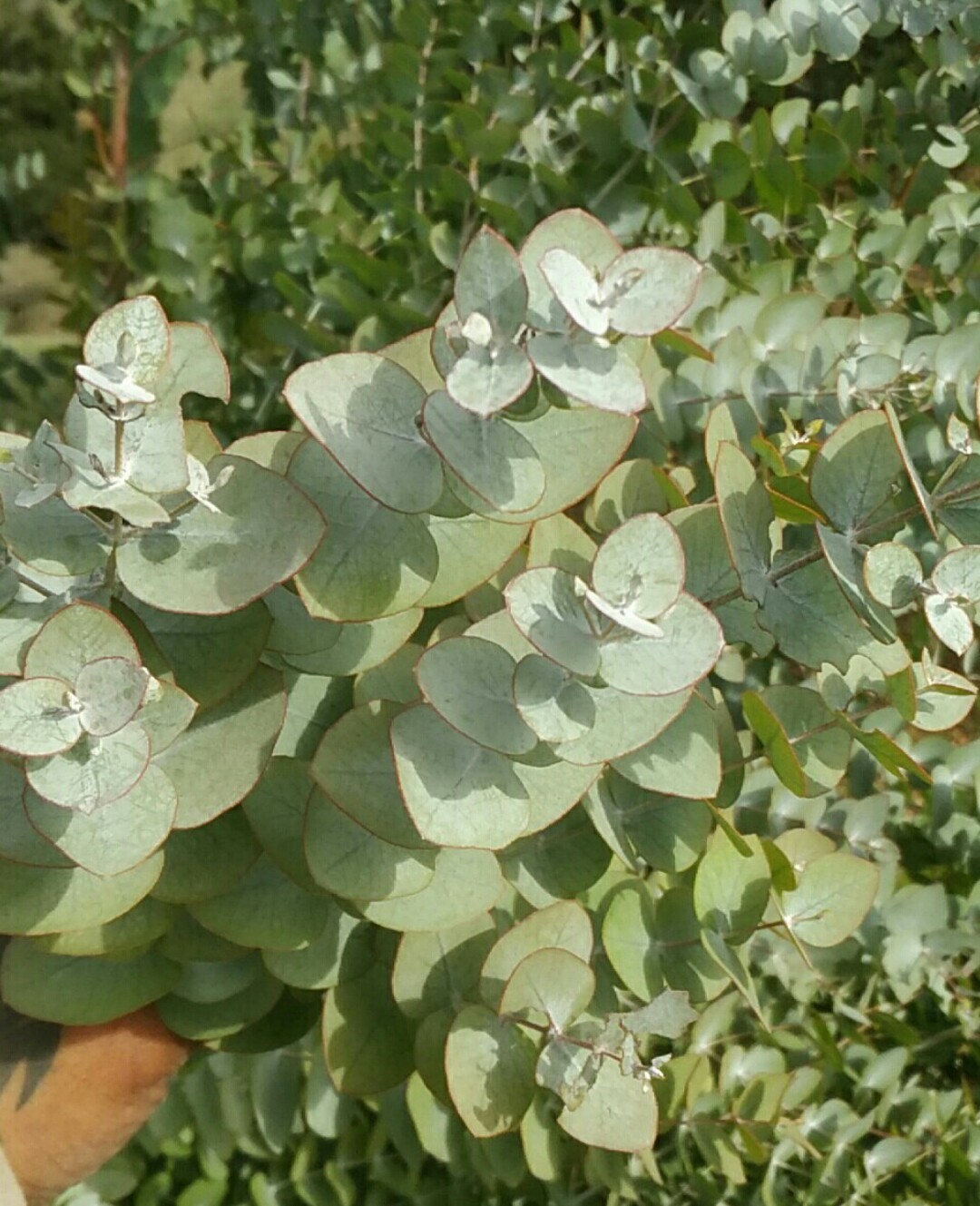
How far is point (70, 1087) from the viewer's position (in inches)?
28.4

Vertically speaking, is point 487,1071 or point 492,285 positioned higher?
point 492,285

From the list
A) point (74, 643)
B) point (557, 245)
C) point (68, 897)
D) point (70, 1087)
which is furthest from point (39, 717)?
point (70, 1087)

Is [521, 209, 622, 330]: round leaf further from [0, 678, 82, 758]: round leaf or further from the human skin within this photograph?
the human skin

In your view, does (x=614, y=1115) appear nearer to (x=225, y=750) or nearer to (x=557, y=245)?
(x=225, y=750)

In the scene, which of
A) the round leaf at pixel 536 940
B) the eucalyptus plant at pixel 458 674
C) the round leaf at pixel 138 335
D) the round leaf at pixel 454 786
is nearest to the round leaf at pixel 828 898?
the eucalyptus plant at pixel 458 674

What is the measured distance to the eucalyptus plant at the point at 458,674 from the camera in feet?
1.36

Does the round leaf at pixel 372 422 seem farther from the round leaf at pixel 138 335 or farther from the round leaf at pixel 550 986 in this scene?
the round leaf at pixel 550 986

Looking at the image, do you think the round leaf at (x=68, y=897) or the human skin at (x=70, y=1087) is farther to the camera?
the human skin at (x=70, y=1087)

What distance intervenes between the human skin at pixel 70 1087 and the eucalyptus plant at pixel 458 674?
0.05 m

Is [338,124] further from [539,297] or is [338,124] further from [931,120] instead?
[539,297]

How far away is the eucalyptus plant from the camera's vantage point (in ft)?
1.36

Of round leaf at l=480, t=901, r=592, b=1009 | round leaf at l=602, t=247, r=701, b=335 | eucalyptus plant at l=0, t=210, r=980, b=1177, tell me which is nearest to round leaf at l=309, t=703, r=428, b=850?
eucalyptus plant at l=0, t=210, r=980, b=1177

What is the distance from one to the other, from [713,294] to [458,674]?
17.4 inches

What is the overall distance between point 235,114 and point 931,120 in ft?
2.84
